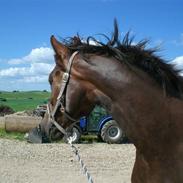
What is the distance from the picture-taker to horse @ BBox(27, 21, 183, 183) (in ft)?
11.3

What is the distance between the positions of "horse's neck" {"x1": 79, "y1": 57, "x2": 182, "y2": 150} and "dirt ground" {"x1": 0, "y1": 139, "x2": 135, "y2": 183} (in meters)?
4.91

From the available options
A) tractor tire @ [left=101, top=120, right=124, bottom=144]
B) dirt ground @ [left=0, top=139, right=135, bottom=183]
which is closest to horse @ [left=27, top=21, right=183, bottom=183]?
dirt ground @ [left=0, top=139, right=135, bottom=183]

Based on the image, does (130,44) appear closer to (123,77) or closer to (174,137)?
(123,77)

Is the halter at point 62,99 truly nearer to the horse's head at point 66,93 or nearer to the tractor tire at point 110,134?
the horse's head at point 66,93

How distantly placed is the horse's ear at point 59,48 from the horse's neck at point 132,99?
0.84 ft

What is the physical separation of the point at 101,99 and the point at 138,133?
415mm

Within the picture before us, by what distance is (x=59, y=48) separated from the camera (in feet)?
12.3

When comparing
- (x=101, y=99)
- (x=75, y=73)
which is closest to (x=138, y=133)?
Result: (x=101, y=99)

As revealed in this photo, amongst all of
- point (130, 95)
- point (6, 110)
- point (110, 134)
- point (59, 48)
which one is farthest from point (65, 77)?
point (6, 110)

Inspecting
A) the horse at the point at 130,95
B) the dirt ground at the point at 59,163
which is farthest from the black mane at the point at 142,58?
the dirt ground at the point at 59,163

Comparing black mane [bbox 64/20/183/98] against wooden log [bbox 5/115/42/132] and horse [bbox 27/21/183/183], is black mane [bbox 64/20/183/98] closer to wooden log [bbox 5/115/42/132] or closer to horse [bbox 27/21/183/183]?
horse [bbox 27/21/183/183]

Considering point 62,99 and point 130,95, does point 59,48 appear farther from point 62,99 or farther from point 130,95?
point 130,95

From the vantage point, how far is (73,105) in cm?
366

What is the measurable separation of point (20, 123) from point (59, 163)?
23.0 feet
